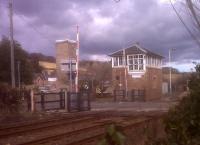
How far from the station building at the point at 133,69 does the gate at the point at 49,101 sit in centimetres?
3195

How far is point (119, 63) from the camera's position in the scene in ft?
219

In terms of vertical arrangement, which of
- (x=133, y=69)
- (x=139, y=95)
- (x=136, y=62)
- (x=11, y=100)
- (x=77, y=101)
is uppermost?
(x=136, y=62)

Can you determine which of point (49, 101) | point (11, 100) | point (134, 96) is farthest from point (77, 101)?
point (134, 96)

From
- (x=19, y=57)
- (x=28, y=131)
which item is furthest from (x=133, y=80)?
(x=28, y=131)

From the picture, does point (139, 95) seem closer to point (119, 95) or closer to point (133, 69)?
point (119, 95)

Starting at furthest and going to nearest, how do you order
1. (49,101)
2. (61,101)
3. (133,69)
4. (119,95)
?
(133,69)
(119,95)
(61,101)
(49,101)

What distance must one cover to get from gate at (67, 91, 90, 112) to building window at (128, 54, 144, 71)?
105ft

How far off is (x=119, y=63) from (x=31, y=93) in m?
39.7

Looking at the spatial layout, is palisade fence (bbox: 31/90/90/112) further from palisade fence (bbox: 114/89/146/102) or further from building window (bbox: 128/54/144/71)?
building window (bbox: 128/54/144/71)

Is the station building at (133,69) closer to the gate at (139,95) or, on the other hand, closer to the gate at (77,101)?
the gate at (139,95)

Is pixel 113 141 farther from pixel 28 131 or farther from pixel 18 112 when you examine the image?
pixel 18 112

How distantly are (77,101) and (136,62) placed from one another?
34599 mm

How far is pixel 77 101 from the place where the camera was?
105 ft

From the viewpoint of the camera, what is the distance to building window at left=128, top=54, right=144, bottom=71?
6444 centimetres
